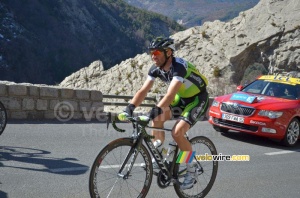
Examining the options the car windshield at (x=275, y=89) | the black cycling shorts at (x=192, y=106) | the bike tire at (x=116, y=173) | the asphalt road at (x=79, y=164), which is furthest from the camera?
the car windshield at (x=275, y=89)

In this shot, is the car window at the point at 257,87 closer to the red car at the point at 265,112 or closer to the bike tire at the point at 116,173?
the red car at the point at 265,112

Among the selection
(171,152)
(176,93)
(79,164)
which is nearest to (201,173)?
(171,152)

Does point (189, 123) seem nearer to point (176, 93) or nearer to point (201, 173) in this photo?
point (176, 93)

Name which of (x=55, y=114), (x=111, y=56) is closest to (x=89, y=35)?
(x=111, y=56)

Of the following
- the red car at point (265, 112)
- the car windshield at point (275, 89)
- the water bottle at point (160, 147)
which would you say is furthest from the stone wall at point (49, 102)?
the water bottle at point (160, 147)

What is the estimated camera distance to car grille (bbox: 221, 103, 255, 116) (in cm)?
988

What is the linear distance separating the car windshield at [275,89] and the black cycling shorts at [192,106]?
5.73 meters

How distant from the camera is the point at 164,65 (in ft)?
16.4

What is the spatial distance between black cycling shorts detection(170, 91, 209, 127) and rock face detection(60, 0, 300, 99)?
69.4 feet

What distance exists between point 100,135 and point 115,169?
16.8ft

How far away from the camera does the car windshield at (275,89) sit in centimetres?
1063

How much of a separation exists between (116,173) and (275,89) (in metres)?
7.33

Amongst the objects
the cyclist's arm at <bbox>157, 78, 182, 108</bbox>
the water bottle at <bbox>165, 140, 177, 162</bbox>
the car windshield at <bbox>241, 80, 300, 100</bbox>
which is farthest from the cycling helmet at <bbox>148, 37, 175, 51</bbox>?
the car windshield at <bbox>241, 80, 300, 100</bbox>

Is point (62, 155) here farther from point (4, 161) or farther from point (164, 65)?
point (164, 65)
